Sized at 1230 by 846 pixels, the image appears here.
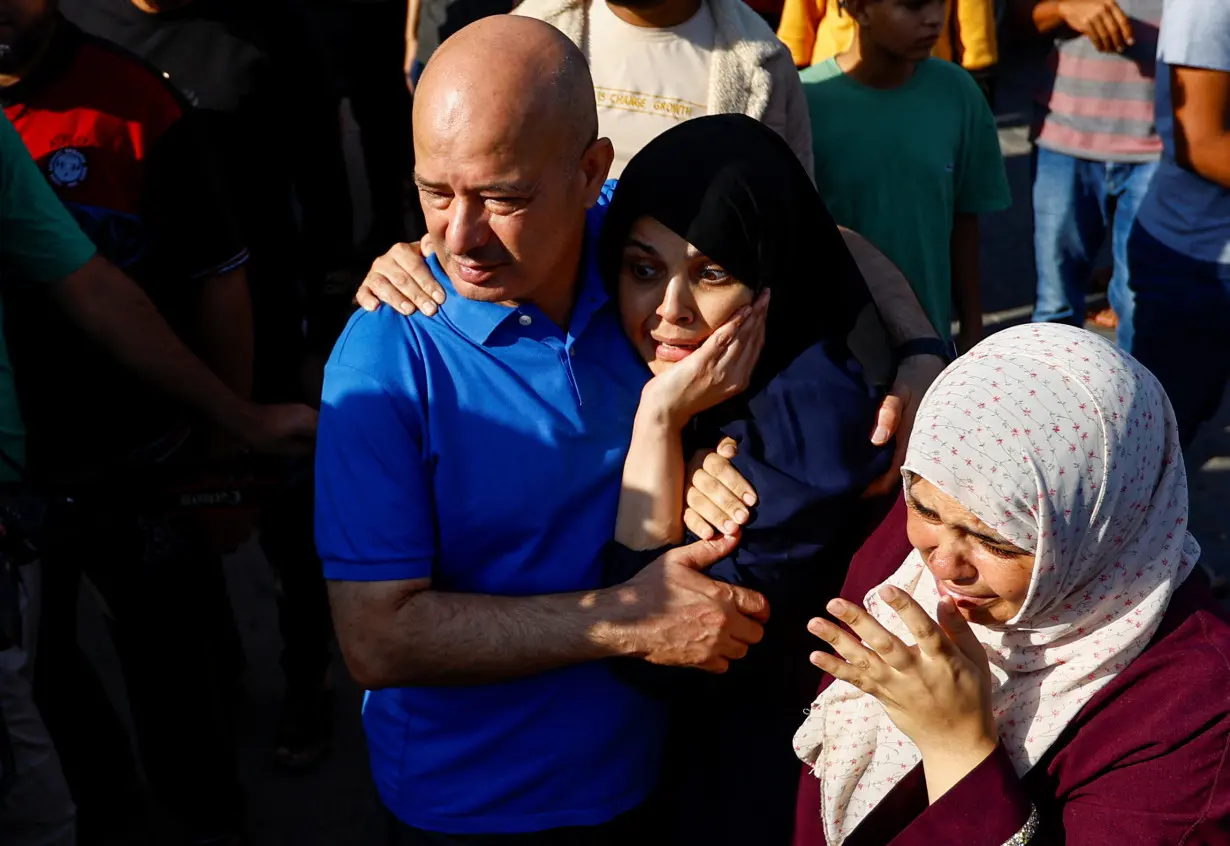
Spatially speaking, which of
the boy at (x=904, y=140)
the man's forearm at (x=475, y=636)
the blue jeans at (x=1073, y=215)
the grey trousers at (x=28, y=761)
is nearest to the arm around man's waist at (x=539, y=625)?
the man's forearm at (x=475, y=636)

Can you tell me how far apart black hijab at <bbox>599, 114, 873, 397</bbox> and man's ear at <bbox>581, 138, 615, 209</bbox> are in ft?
0.18

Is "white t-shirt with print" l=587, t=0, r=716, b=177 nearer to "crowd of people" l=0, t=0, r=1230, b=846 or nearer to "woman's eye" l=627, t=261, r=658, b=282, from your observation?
"crowd of people" l=0, t=0, r=1230, b=846

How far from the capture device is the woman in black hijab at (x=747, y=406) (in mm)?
2039

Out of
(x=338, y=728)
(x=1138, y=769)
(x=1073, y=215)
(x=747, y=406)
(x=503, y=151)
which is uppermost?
(x=503, y=151)

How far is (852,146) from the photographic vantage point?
3.50 metres

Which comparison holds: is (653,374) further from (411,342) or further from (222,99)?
(222,99)

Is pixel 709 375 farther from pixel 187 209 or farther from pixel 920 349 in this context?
pixel 187 209

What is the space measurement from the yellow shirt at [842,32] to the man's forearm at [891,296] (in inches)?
52.3

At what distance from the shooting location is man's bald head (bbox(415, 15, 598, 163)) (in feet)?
6.30

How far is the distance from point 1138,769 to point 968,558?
362 millimetres

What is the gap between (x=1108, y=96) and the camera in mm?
4594

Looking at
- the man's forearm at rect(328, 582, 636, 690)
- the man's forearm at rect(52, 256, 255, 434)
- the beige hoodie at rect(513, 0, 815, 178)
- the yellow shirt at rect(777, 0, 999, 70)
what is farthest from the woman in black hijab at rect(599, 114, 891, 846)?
the yellow shirt at rect(777, 0, 999, 70)

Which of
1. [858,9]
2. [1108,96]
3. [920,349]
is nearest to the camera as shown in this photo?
[920,349]

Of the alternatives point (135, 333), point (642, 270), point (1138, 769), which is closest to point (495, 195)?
point (642, 270)
